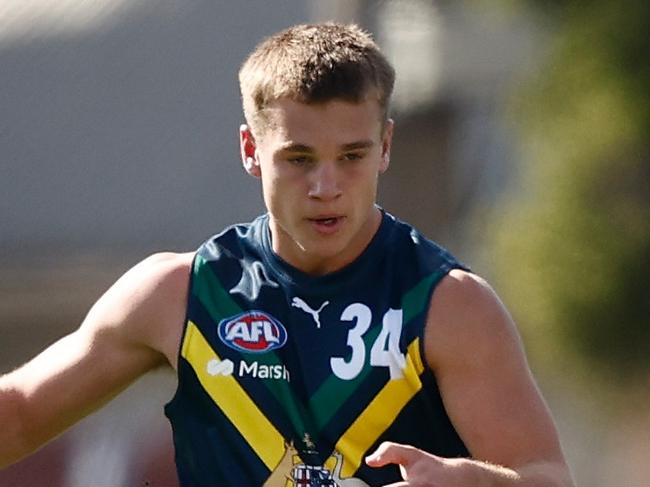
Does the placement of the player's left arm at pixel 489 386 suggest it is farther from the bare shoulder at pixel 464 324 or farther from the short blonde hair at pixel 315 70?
the short blonde hair at pixel 315 70

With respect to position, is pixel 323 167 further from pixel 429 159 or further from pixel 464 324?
pixel 429 159

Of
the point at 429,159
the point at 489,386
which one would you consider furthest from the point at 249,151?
the point at 429,159

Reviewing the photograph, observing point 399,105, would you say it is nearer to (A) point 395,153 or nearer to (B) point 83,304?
(A) point 395,153

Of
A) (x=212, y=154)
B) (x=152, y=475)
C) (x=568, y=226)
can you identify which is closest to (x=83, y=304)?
(x=212, y=154)

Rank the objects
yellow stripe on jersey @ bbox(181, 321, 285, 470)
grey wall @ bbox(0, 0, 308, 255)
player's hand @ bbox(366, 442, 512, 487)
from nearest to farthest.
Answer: player's hand @ bbox(366, 442, 512, 487)
yellow stripe on jersey @ bbox(181, 321, 285, 470)
grey wall @ bbox(0, 0, 308, 255)

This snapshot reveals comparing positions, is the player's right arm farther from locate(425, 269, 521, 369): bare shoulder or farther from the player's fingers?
the player's fingers

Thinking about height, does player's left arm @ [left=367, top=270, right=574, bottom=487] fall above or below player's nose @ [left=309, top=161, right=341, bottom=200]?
below

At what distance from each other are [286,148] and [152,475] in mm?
3215

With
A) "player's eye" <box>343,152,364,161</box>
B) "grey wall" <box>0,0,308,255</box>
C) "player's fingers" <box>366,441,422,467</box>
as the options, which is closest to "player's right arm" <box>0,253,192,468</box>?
"player's eye" <box>343,152,364,161</box>

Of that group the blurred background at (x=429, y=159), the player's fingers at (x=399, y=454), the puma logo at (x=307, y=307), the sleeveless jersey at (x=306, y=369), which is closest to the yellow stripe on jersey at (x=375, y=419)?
the sleeveless jersey at (x=306, y=369)

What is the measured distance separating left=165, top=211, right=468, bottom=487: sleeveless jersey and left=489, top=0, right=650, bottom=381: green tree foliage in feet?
28.5

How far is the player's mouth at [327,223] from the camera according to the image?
199 inches

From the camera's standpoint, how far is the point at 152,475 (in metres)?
8.00

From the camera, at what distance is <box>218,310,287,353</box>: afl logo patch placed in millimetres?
5234
